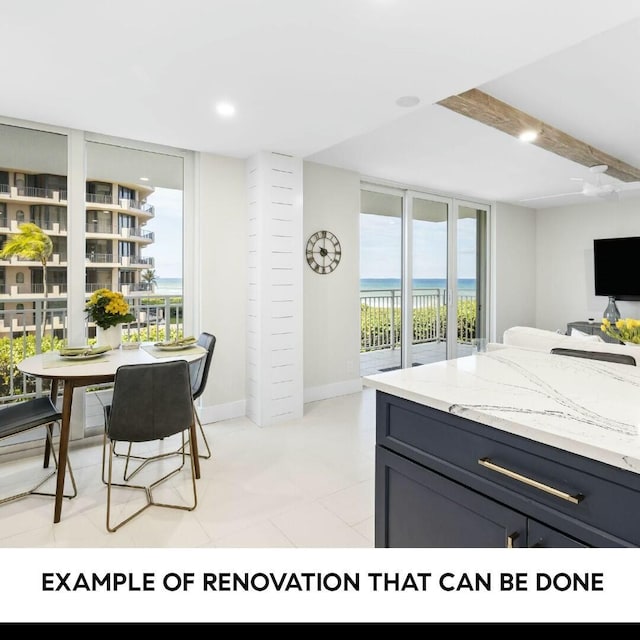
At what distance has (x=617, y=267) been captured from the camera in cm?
621

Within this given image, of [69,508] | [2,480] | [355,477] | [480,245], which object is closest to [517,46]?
[355,477]

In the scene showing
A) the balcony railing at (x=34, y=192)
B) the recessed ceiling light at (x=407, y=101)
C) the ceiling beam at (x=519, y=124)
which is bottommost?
the balcony railing at (x=34, y=192)

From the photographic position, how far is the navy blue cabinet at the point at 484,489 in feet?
2.98

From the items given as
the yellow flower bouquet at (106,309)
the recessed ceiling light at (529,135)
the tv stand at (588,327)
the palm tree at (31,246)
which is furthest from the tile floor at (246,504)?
the tv stand at (588,327)

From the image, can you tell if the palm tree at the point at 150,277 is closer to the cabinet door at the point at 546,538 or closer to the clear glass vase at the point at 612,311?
the cabinet door at the point at 546,538

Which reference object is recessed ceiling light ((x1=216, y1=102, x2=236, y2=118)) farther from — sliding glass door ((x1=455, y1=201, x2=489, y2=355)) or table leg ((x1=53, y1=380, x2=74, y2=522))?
sliding glass door ((x1=455, y1=201, x2=489, y2=355))

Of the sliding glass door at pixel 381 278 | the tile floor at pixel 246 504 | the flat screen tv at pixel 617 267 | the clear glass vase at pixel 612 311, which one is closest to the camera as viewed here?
the tile floor at pixel 246 504

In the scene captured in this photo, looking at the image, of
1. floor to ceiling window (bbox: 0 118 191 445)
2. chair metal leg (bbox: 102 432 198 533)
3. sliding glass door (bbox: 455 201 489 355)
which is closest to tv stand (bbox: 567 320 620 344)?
sliding glass door (bbox: 455 201 489 355)

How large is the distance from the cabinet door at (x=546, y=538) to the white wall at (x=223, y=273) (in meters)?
3.20

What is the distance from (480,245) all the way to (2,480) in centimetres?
635

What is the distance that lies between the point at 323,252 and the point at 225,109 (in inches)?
79.4

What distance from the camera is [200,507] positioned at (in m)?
2.38

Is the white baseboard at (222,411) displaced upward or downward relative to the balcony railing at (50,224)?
downward

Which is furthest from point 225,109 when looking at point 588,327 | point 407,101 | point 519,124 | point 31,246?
point 588,327
